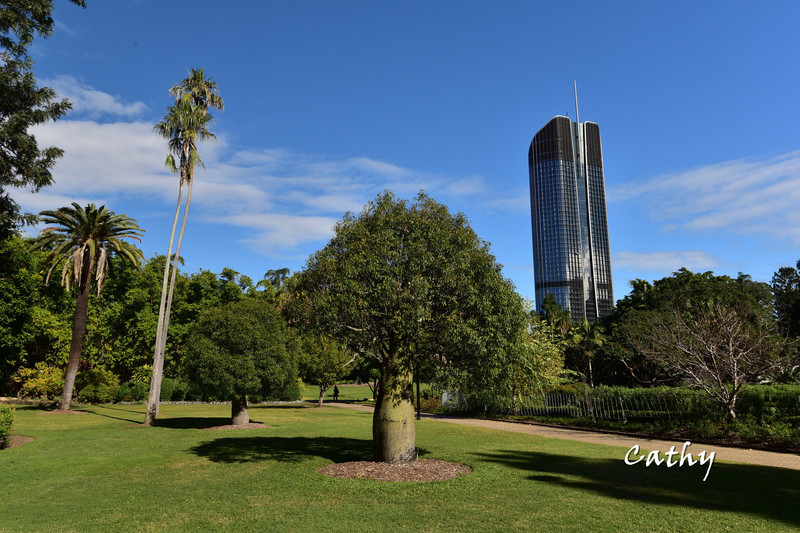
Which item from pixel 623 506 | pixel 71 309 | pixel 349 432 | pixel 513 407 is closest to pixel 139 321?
pixel 71 309

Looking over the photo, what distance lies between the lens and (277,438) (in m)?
18.7

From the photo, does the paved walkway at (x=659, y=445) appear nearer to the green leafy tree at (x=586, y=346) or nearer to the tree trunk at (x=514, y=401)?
the tree trunk at (x=514, y=401)

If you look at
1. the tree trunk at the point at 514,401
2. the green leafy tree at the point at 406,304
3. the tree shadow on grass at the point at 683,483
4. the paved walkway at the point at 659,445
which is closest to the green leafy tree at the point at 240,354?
the green leafy tree at the point at 406,304

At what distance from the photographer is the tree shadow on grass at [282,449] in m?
14.1

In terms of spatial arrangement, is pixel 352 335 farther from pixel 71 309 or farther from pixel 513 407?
pixel 71 309

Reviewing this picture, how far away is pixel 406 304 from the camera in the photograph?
11414 millimetres

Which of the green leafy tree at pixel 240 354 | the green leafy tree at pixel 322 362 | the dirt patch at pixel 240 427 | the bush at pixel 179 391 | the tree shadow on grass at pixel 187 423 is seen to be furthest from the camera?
the bush at pixel 179 391

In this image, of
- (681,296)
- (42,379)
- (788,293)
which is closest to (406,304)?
(42,379)

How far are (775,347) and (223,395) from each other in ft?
76.8

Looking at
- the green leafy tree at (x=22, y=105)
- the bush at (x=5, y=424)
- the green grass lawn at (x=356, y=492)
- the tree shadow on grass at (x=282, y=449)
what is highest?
the green leafy tree at (x=22, y=105)

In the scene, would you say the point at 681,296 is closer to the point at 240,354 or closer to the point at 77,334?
the point at 240,354

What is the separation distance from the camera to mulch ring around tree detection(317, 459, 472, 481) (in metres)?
11.3

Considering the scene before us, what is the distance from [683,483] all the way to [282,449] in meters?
11.5

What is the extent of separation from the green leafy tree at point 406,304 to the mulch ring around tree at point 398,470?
37 centimetres
